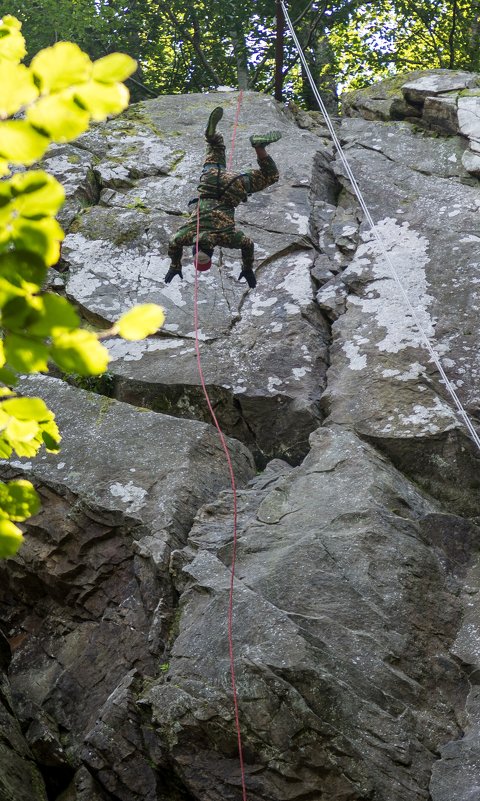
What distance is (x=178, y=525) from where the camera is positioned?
7098mm

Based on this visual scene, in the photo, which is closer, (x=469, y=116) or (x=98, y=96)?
(x=98, y=96)

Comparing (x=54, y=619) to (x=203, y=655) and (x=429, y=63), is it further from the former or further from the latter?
(x=429, y=63)

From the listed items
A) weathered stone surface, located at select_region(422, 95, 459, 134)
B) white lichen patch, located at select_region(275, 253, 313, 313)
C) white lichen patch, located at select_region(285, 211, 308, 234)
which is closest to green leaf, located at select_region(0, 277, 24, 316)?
white lichen patch, located at select_region(275, 253, 313, 313)

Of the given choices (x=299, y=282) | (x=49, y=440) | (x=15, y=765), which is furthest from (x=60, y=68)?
(x=299, y=282)

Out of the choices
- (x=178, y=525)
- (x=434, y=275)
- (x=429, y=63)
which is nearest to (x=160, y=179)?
(x=434, y=275)

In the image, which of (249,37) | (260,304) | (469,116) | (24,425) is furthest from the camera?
(249,37)

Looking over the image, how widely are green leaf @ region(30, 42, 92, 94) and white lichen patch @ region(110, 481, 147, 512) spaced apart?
5.65 metres

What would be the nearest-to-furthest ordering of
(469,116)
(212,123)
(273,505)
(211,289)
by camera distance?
(273,505) < (212,123) < (211,289) < (469,116)

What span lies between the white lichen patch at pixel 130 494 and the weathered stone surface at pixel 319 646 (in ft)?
1.92

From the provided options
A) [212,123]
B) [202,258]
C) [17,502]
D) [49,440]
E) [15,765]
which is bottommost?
[15,765]

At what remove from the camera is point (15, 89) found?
1.74 meters

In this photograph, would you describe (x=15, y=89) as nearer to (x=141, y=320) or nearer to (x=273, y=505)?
(x=141, y=320)

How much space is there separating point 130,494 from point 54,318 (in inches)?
221

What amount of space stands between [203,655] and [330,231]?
18.3 feet
